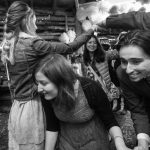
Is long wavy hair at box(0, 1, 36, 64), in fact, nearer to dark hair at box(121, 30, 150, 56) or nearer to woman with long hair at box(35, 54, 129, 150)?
woman with long hair at box(35, 54, 129, 150)

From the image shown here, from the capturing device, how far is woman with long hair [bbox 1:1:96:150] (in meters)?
2.31

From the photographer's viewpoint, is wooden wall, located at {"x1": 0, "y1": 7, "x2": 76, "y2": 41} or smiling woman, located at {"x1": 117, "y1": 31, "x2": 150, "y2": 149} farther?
wooden wall, located at {"x1": 0, "y1": 7, "x2": 76, "y2": 41}

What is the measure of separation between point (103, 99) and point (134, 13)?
2.18 ft

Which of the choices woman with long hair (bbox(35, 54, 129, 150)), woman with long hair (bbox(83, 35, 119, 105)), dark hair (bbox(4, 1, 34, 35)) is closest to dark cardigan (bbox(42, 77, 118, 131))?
woman with long hair (bbox(35, 54, 129, 150))

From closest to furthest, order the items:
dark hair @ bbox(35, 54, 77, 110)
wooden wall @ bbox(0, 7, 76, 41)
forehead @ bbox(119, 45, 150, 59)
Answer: forehead @ bbox(119, 45, 150, 59), dark hair @ bbox(35, 54, 77, 110), wooden wall @ bbox(0, 7, 76, 41)

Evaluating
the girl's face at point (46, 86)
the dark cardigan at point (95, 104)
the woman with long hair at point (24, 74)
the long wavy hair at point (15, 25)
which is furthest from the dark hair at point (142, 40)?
the long wavy hair at point (15, 25)

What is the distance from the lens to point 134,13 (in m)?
1.89

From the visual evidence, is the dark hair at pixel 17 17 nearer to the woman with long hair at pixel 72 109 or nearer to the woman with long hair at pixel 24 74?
the woman with long hair at pixel 24 74

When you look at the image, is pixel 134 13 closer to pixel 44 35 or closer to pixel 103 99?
pixel 103 99

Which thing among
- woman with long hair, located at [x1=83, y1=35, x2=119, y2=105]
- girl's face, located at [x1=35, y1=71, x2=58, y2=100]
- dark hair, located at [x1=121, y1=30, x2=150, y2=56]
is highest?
dark hair, located at [x1=121, y1=30, x2=150, y2=56]

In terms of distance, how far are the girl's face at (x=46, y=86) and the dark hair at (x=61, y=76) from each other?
0.08 feet

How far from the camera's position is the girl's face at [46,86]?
1.81 meters

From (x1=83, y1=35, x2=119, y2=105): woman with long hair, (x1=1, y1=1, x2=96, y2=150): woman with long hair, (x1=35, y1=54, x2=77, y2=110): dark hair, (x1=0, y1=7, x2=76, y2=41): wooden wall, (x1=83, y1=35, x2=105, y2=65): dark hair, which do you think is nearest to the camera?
(x1=35, y1=54, x2=77, y2=110): dark hair

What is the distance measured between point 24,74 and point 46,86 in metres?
0.58
